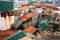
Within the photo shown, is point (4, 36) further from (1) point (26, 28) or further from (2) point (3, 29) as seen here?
(1) point (26, 28)

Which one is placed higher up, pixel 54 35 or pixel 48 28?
pixel 54 35

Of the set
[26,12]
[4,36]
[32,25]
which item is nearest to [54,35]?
[4,36]

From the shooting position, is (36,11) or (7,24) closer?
(7,24)

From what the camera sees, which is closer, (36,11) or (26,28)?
(26,28)

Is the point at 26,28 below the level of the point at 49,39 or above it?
below

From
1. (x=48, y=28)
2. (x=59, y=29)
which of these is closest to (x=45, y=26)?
(x=48, y=28)

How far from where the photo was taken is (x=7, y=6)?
2617 mm

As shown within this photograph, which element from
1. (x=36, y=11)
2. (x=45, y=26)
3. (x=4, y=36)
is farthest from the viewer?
A: (x=36, y=11)

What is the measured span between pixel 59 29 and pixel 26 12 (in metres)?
1.03

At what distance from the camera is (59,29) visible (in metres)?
2.61

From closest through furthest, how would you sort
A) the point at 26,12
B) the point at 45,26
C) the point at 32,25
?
the point at 45,26
the point at 32,25
the point at 26,12

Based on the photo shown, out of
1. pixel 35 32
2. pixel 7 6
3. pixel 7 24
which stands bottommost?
pixel 35 32

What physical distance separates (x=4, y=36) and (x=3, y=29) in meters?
0.15

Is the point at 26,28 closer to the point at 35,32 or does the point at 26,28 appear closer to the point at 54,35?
the point at 35,32
